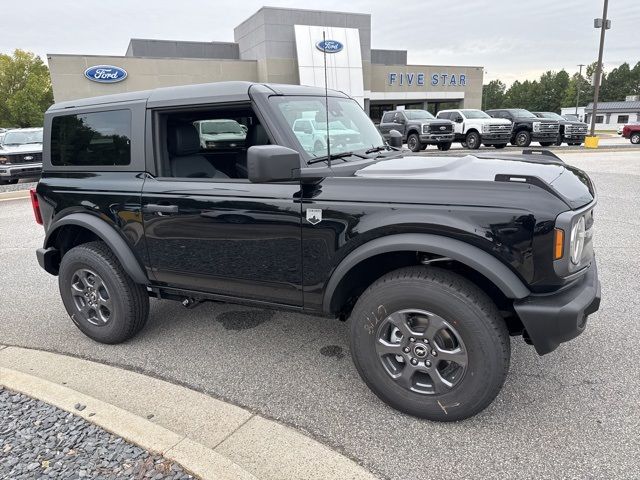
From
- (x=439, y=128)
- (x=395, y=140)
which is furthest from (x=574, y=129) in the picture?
(x=395, y=140)

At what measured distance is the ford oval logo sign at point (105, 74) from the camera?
1218 inches

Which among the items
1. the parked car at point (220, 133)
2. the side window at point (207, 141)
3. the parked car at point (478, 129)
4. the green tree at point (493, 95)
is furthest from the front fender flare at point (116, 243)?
the green tree at point (493, 95)

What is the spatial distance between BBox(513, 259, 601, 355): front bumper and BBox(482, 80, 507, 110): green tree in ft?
411

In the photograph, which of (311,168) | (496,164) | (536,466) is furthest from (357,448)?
(496,164)

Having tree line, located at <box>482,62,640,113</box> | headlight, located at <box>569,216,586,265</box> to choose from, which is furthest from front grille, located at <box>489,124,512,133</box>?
tree line, located at <box>482,62,640,113</box>

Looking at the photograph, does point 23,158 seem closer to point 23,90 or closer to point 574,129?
point 574,129

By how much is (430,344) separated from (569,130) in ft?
74.8

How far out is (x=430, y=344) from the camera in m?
2.55

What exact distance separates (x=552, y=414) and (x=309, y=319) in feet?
6.71

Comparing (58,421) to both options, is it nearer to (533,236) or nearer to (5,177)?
(533,236)

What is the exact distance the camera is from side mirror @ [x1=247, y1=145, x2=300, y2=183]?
2.48m

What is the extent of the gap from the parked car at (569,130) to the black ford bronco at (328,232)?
20.8 meters

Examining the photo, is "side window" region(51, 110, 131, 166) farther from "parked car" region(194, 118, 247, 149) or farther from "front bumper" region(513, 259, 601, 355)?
"front bumper" region(513, 259, 601, 355)

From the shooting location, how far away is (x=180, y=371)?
332cm
